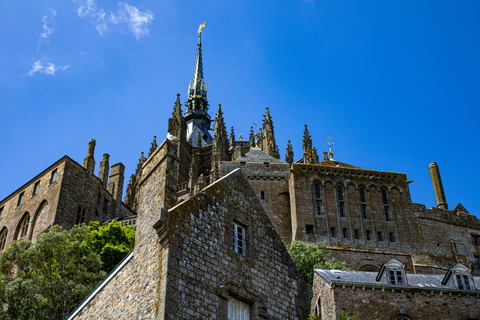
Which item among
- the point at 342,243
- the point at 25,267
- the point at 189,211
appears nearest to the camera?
the point at 189,211

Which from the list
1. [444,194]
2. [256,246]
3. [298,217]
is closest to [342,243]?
[298,217]

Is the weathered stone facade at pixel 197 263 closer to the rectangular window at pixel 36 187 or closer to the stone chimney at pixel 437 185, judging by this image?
the rectangular window at pixel 36 187

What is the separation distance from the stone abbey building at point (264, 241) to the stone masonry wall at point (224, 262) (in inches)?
1.0

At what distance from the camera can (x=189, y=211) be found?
12203mm

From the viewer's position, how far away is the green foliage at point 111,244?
2820 cm

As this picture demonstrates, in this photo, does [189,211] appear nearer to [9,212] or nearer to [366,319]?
[366,319]

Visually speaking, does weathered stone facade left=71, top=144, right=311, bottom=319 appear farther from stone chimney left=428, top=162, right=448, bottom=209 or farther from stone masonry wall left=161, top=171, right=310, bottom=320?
stone chimney left=428, top=162, right=448, bottom=209

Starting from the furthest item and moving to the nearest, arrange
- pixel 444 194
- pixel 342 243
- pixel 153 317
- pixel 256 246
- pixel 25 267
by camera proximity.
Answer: pixel 444 194, pixel 342 243, pixel 25 267, pixel 256 246, pixel 153 317

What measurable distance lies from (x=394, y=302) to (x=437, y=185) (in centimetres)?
3143

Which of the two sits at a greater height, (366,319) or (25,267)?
(25,267)

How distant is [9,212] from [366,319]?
3119cm

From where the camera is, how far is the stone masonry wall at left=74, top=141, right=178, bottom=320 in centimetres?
1105

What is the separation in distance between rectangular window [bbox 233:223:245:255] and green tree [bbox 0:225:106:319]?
8998 millimetres

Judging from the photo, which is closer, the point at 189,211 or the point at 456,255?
the point at 189,211
